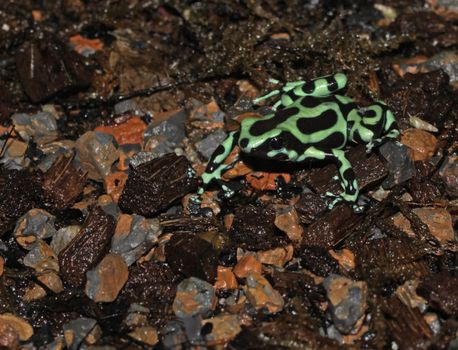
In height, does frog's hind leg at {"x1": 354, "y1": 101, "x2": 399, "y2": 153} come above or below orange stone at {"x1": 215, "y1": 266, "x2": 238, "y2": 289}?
above

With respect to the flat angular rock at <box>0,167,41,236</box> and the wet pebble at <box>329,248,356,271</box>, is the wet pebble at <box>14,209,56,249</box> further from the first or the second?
the wet pebble at <box>329,248,356,271</box>

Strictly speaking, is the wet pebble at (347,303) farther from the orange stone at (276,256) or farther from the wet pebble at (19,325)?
the wet pebble at (19,325)

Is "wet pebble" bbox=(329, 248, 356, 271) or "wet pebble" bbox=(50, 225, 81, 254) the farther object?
"wet pebble" bbox=(50, 225, 81, 254)

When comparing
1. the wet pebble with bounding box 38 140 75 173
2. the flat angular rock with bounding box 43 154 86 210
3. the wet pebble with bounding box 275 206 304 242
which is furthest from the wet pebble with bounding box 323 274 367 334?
the wet pebble with bounding box 38 140 75 173

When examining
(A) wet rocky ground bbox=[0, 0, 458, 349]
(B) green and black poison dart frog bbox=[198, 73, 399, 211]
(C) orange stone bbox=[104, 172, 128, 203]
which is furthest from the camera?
(C) orange stone bbox=[104, 172, 128, 203]

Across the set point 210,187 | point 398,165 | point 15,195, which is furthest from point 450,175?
point 15,195

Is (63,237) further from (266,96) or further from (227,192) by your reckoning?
(266,96)
